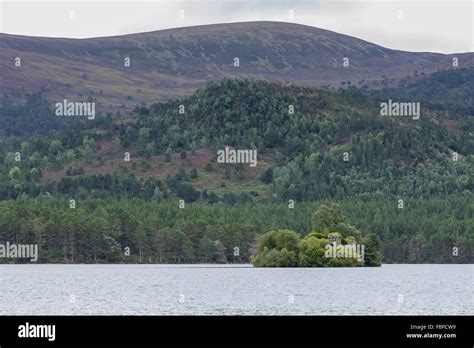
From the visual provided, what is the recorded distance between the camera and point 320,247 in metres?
182

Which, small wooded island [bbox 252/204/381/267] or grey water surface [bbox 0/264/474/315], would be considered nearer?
grey water surface [bbox 0/264/474/315]

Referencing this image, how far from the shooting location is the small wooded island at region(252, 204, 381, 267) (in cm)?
18075

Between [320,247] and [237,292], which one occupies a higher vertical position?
[237,292]

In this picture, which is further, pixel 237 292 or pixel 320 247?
pixel 320 247

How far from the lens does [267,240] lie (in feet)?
610

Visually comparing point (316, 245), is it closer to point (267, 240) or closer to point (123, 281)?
point (267, 240)

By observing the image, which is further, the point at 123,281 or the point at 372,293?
the point at 123,281

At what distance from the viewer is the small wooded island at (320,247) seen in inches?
7116

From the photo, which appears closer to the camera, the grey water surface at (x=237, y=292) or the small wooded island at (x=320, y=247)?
the grey water surface at (x=237, y=292)
